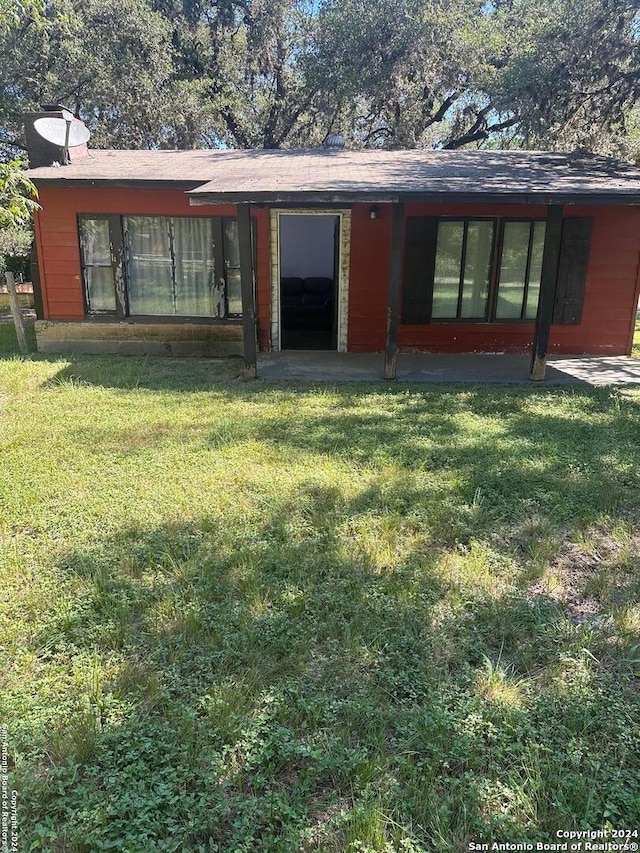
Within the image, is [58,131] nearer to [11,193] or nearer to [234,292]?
[234,292]

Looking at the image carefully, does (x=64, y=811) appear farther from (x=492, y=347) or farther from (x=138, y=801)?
(x=492, y=347)

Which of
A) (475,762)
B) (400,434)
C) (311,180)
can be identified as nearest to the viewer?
(475,762)

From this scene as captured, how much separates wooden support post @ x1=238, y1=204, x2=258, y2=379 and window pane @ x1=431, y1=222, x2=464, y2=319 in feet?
9.37

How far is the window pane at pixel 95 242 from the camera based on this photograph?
8.36 m

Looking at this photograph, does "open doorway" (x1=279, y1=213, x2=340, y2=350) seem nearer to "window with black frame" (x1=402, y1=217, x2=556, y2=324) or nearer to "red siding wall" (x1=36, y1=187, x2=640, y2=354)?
"red siding wall" (x1=36, y1=187, x2=640, y2=354)

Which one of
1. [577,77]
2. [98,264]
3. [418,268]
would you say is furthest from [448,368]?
[577,77]

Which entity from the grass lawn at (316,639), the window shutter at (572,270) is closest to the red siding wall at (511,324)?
the window shutter at (572,270)

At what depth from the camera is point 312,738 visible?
6.82 feet

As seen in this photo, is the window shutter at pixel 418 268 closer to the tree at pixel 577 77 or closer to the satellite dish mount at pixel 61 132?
the satellite dish mount at pixel 61 132

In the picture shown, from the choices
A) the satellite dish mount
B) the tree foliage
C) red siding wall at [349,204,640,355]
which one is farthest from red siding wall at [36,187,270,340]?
the tree foliage

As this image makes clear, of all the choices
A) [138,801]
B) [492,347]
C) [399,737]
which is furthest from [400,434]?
[492,347]

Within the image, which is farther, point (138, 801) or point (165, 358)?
point (165, 358)

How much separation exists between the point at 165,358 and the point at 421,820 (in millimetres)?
7330

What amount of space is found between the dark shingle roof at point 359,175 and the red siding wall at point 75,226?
31 cm
